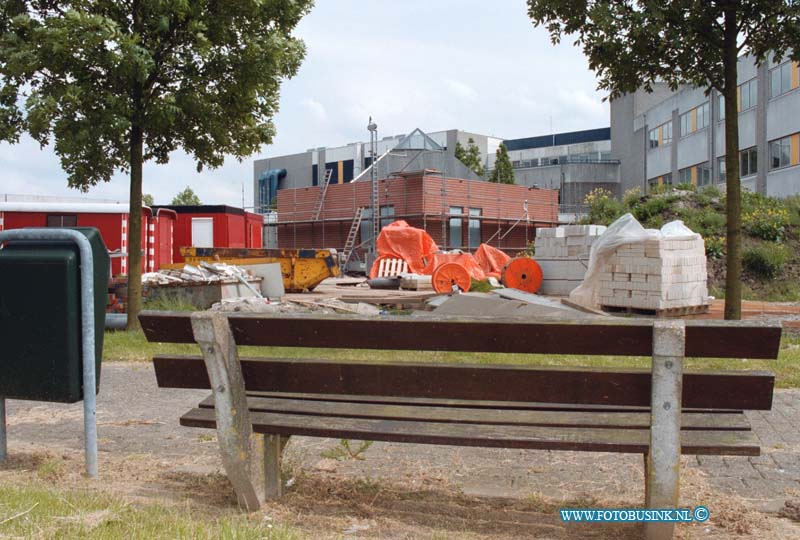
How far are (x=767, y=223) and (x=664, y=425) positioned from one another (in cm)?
2066

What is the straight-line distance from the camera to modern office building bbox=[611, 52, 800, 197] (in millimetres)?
36125

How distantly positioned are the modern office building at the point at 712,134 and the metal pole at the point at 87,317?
19.9 m

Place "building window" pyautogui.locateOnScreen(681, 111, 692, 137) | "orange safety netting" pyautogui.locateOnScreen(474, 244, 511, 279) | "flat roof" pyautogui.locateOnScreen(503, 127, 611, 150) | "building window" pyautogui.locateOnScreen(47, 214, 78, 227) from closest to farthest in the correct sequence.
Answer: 1. "building window" pyautogui.locateOnScreen(47, 214, 78, 227)
2. "orange safety netting" pyautogui.locateOnScreen(474, 244, 511, 279)
3. "building window" pyautogui.locateOnScreen(681, 111, 692, 137)
4. "flat roof" pyautogui.locateOnScreen(503, 127, 611, 150)

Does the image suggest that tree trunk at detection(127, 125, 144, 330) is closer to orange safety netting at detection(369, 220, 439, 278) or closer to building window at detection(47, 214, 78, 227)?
building window at detection(47, 214, 78, 227)

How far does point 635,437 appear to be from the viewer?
10.4 feet

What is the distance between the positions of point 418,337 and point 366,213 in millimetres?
45416

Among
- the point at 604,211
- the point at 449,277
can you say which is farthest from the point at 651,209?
the point at 449,277

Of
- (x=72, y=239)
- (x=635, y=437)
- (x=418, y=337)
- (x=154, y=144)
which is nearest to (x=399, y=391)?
(x=418, y=337)

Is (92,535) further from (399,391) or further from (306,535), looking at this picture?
(399,391)

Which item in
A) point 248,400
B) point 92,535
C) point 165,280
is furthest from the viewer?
point 165,280

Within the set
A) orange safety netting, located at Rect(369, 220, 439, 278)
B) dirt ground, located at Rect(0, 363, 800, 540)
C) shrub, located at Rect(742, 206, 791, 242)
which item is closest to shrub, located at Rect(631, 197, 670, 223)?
shrub, located at Rect(742, 206, 791, 242)

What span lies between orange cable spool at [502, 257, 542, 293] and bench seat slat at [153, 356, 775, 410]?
16.2 m

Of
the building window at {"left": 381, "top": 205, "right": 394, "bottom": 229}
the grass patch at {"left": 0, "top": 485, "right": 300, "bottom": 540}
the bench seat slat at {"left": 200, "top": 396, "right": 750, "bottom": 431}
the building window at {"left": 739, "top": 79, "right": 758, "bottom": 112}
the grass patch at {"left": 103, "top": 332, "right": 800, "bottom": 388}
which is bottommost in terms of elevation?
the grass patch at {"left": 103, "top": 332, "right": 800, "bottom": 388}

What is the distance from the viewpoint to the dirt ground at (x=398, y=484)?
3.54 meters
